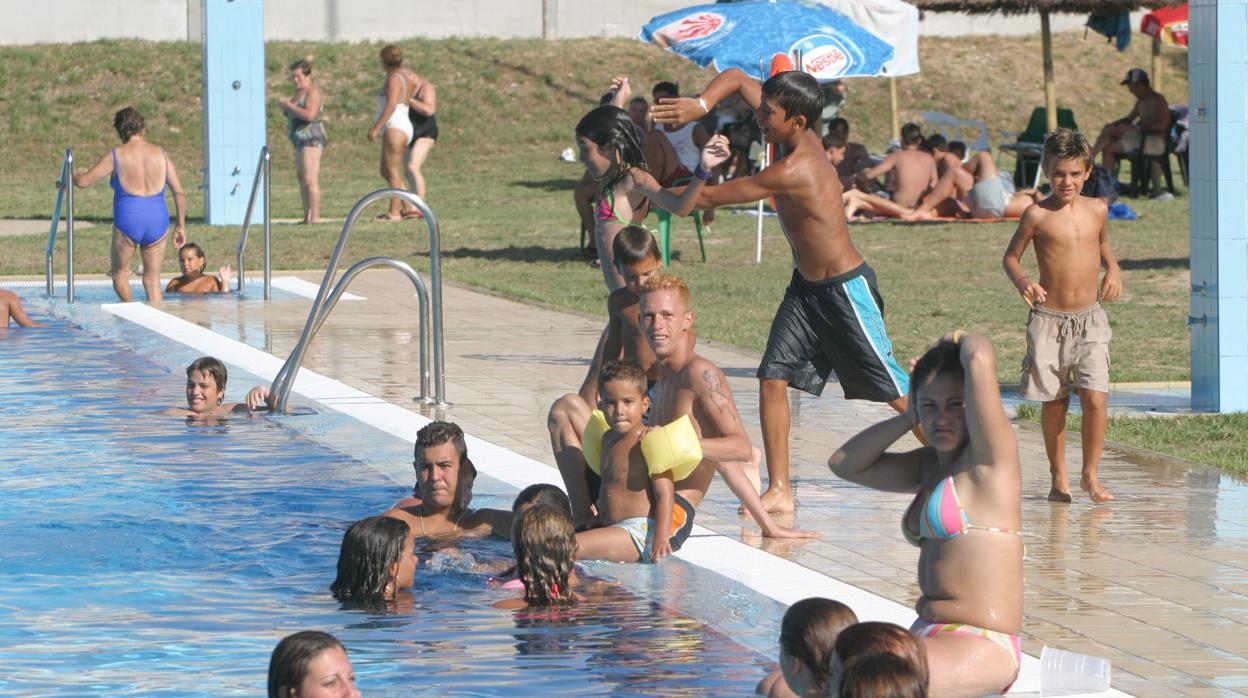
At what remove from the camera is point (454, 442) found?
685cm

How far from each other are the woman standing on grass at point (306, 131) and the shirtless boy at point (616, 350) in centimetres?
1438

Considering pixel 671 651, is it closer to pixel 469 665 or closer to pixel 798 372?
pixel 469 665

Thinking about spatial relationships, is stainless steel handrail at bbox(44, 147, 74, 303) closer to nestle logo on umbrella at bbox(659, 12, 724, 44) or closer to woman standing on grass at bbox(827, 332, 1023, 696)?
nestle logo on umbrella at bbox(659, 12, 724, 44)

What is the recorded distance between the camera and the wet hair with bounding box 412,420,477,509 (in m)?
6.79

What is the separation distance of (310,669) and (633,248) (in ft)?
9.61

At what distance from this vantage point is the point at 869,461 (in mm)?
4801

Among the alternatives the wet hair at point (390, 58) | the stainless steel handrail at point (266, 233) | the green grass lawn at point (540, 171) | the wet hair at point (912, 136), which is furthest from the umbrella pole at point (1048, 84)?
A: the stainless steel handrail at point (266, 233)

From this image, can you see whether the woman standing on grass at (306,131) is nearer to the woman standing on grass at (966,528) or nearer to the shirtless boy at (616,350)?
the shirtless boy at (616,350)

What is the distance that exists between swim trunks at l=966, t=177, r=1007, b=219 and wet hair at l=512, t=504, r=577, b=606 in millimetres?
16754

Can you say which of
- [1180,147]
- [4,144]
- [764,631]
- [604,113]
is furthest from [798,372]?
[4,144]

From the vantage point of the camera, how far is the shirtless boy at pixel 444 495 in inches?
268

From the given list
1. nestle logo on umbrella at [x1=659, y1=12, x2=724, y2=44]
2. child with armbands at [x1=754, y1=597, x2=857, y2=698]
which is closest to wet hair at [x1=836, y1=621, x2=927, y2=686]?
child with armbands at [x1=754, y1=597, x2=857, y2=698]

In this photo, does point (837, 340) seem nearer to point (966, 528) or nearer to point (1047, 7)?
point (966, 528)

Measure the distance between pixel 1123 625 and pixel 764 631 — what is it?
1063 millimetres
